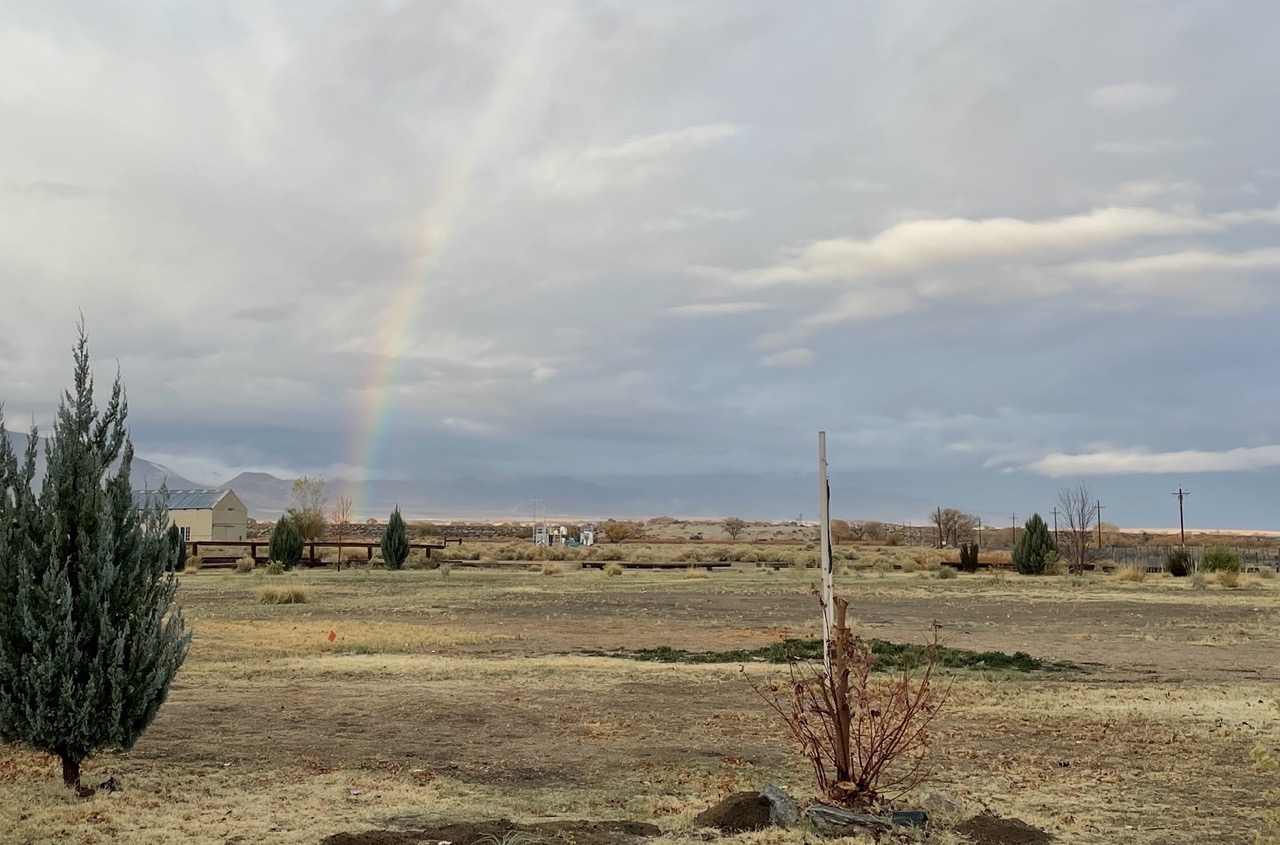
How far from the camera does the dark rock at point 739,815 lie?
7184 mm

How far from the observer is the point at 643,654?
18.7 metres

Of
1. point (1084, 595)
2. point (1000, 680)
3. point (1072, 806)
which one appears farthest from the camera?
point (1084, 595)

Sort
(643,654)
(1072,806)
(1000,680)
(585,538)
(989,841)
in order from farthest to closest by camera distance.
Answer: (585,538) → (643,654) → (1000,680) → (1072,806) → (989,841)

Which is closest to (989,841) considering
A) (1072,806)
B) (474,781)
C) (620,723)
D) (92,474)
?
(1072,806)

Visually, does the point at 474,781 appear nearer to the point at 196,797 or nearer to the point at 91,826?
the point at 196,797

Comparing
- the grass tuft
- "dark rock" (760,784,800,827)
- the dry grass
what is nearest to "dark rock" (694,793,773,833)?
"dark rock" (760,784,800,827)

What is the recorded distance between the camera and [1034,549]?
51.8 metres

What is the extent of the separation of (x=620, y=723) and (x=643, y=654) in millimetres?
6839

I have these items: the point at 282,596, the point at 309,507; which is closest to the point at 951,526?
the point at 309,507

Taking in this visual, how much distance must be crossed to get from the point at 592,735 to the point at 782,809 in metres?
4.22

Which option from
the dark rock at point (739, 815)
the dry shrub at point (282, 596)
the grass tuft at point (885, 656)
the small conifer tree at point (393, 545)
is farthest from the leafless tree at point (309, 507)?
the dark rock at point (739, 815)

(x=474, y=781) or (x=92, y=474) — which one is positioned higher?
(x=92, y=474)

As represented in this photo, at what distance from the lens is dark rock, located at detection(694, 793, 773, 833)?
7184 millimetres

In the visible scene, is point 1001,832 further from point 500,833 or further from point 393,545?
point 393,545
